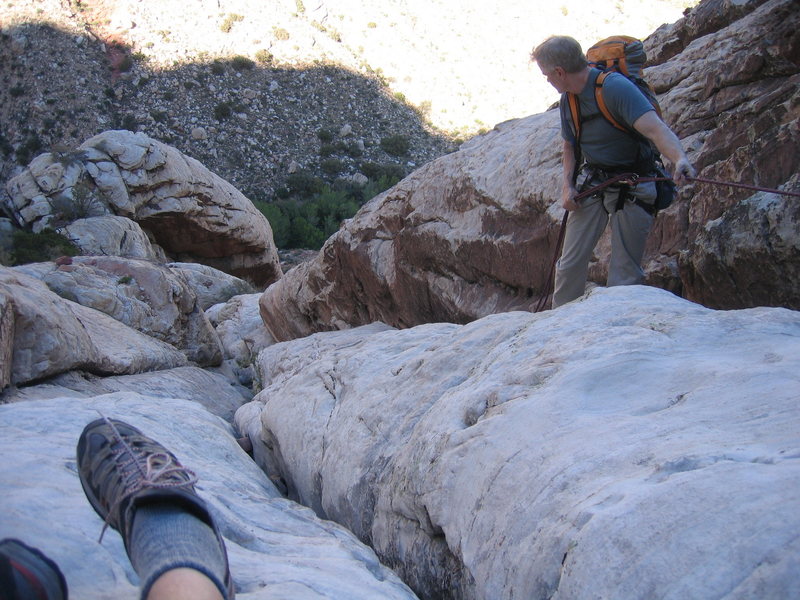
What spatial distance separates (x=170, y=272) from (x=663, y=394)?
30.2 feet

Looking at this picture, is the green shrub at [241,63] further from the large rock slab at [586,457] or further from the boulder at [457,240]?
the large rock slab at [586,457]

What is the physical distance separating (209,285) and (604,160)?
42.9 feet

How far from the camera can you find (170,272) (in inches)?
411

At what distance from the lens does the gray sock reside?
1.55m

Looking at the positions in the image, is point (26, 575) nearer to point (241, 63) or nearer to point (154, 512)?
point (154, 512)

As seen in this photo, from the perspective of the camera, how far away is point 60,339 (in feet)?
20.9

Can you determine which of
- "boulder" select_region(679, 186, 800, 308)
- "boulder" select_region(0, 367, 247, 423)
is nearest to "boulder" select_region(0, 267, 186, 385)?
"boulder" select_region(0, 367, 247, 423)

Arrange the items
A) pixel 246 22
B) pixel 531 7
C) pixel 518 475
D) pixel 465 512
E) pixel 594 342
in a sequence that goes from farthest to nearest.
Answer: pixel 531 7
pixel 246 22
pixel 594 342
pixel 465 512
pixel 518 475

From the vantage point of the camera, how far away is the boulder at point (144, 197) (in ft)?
62.3

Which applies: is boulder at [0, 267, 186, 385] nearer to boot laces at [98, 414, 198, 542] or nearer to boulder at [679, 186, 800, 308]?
boot laces at [98, 414, 198, 542]

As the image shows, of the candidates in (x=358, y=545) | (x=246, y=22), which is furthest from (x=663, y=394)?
(x=246, y=22)

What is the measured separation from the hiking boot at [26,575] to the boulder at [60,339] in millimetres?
4656

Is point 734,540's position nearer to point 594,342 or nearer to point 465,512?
point 465,512

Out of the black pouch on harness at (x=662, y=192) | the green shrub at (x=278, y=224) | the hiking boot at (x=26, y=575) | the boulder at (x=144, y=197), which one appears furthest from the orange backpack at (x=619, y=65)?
the green shrub at (x=278, y=224)
